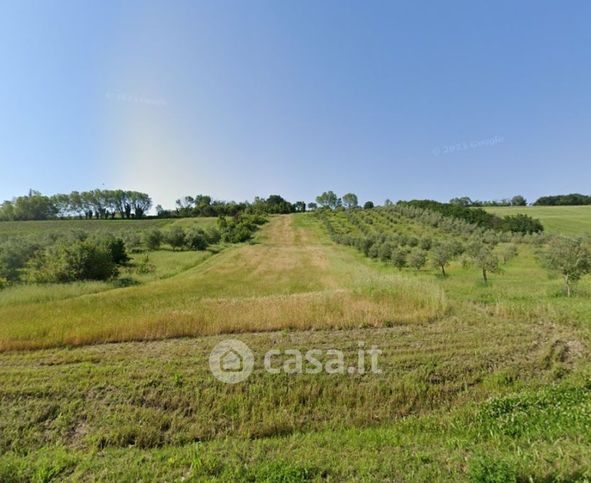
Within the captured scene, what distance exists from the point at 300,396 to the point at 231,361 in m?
2.12

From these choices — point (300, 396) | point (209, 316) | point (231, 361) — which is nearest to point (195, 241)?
point (209, 316)

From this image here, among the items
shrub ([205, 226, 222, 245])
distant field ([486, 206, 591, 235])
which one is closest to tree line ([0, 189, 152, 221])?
shrub ([205, 226, 222, 245])

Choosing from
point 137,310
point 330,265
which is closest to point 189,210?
Answer: point 330,265

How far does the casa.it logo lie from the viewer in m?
6.19

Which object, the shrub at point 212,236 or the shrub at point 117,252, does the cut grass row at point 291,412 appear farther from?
the shrub at point 212,236

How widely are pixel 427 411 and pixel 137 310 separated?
33.1 ft

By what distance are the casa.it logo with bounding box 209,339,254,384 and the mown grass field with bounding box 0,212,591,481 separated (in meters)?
0.25

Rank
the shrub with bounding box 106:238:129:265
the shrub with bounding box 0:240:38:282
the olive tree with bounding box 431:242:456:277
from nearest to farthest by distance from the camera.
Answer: the shrub with bounding box 0:240:38:282 < the olive tree with bounding box 431:242:456:277 < the shrub with bounding box 106:238:129:265

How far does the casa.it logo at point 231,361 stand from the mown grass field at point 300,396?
0.25m

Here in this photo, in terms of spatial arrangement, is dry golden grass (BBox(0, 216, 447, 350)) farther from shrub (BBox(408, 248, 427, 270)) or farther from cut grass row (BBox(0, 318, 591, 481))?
shrub (BBox(408, 248, 427, 270))

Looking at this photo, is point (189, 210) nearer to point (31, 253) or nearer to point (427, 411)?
point (31, 253)

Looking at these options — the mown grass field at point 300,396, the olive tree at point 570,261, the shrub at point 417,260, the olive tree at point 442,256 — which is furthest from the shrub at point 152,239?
the olive tree at point 570,261

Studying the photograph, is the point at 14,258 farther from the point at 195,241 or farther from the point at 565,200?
the point at 565,200

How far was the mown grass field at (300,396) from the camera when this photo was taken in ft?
12.2
